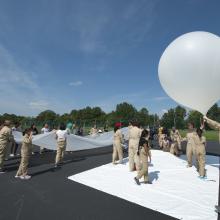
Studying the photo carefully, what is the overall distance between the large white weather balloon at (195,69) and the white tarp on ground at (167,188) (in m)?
1.95

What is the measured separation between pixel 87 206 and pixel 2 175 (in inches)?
142

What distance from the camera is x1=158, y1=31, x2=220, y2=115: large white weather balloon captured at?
5746 millimetres

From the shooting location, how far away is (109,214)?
402 cm

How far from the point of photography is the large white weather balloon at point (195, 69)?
226 inches

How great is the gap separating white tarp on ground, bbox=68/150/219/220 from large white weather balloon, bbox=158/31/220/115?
6.38 ft

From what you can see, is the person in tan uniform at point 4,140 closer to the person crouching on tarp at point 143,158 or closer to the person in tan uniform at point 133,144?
the person in tan uniform at point 133,144

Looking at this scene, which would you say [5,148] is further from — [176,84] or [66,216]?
[176,84]

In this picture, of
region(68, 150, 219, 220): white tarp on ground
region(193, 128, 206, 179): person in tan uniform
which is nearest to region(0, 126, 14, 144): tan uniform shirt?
region(68, 150, 219, 220): white tarp on ground

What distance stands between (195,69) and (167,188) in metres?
2.97

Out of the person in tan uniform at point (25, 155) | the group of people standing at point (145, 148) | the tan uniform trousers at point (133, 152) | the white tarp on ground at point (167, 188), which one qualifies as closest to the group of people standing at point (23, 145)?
the person in tan uniform at point (25, 155)

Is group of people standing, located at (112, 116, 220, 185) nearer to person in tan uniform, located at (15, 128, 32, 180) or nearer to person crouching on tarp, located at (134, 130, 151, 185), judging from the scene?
person crouching on tarp, located at (134, 130, 151, 185)

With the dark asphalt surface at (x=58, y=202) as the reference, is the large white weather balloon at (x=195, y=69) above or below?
above

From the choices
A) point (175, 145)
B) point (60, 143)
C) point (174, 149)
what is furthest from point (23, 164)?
point (175, 145)

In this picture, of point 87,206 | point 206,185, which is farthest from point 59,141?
point 206,185
